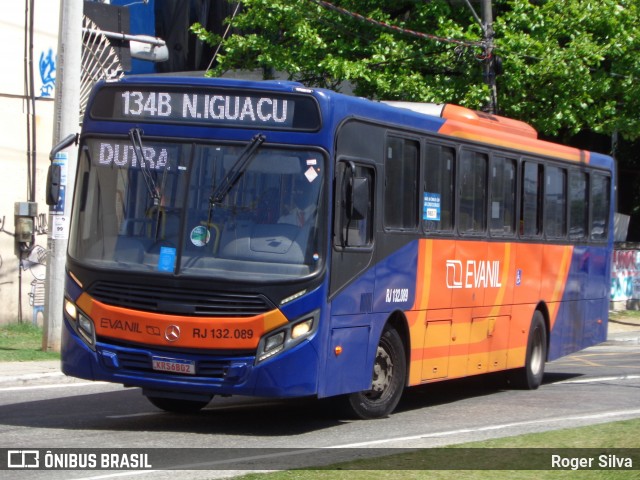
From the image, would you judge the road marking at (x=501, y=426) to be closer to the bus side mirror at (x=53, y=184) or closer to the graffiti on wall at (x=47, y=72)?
the bus side mirror at (x=53, y=184)

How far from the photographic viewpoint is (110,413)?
12.0 metres

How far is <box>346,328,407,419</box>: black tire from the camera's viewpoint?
38.9 ft

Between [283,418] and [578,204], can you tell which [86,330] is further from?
[578,204]

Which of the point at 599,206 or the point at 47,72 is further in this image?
the point at 47,72

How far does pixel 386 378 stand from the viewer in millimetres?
12031

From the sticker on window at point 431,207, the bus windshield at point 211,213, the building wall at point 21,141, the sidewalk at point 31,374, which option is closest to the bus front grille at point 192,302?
the bus windshield at point 211,213

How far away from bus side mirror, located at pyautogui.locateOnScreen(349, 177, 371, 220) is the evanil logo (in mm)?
2461

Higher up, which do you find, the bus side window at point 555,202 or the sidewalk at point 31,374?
the bus side window at point 555,202

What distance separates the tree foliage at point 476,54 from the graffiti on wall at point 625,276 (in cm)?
684

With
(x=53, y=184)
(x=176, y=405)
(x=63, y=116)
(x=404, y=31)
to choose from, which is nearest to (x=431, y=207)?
(x=176, y=405)

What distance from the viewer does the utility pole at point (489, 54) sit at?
23.5m

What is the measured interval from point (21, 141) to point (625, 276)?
18.5 meters

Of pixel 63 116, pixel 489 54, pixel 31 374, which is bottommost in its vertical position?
pixel 31 374

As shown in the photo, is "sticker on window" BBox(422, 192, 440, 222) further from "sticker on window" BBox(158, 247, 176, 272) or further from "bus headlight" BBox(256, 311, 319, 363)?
"sticker on window" BBox(158, 247, 176, 272)
